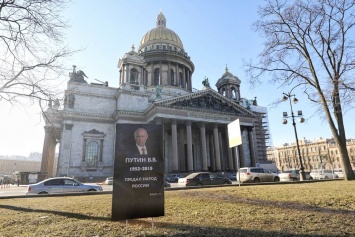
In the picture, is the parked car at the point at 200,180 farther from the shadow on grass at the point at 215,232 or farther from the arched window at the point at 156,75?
the arched window at the point at 156,75

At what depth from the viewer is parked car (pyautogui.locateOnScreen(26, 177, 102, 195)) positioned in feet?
49.8

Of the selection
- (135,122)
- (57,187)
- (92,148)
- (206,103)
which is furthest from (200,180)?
(92,148)

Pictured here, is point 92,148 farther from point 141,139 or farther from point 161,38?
point 141,139

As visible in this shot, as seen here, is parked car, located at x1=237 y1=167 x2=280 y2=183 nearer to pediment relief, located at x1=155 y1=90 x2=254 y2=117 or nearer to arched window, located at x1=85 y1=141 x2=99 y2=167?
pediment relief, located at x1=155 y1=90 x2=254 y2=117

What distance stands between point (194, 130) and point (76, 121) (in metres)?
20.0

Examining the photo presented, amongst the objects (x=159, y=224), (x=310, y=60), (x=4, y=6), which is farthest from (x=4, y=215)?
(x=310, y=60)

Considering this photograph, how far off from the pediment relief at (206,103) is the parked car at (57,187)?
2083 cm

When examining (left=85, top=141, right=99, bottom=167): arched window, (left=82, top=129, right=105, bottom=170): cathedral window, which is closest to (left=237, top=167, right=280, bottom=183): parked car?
(left=82, top=129, right=105, bottom=170): cathedral window

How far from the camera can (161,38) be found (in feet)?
187

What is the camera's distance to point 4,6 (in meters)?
12.6

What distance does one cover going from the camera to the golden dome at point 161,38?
5697 centimetres

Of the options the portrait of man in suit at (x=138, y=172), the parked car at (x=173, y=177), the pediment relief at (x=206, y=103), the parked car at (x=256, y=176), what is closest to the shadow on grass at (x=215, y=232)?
the portrait of man in suit at (x=138, y=172)

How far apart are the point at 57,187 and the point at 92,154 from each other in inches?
910

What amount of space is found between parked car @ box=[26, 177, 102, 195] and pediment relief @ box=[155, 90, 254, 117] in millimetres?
20830
